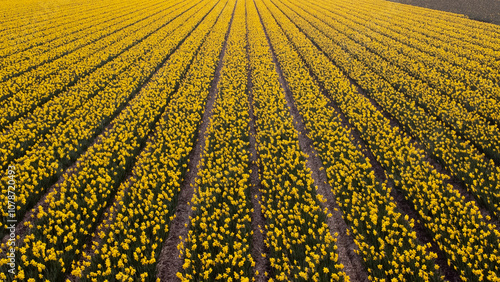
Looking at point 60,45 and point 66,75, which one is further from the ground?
A: point 60,45

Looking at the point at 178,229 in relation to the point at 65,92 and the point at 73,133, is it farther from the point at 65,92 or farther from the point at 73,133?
the point at 65,92

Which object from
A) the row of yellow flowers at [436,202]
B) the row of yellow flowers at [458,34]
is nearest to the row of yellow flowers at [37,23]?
the row of yellow flowers at [436,202]

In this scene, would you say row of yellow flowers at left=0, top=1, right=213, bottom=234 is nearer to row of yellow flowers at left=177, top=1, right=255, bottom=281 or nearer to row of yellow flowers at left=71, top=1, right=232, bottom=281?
row of yellow flowers at left=71, top=1, right=232, bottom=281

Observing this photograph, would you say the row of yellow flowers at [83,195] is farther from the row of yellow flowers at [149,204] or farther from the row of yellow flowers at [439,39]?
the row of yellow flowers at [439,39]

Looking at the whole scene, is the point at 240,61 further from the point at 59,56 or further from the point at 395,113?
the point at 59,56

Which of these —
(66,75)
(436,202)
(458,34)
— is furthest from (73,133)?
(458,34)

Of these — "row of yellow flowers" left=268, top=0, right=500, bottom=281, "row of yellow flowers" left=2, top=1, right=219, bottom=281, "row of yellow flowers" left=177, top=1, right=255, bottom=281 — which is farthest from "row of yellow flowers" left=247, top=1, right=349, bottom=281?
"row of yellow flowers" left=2, top=1, right=219, bottom=281
